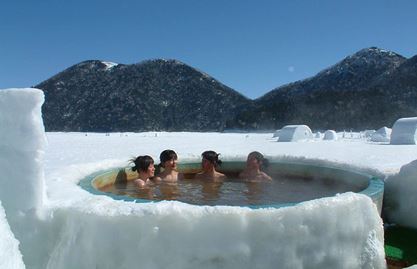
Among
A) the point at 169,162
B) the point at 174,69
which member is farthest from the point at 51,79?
the point at 169,162

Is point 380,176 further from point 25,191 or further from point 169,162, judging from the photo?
point 25,191

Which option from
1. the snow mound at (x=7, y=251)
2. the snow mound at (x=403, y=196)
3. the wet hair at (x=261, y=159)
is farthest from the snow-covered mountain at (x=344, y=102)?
the snow mound at (x=7, y=251)

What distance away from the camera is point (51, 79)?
102 meters

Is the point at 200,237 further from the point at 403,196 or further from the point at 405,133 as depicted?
the point at 405,133

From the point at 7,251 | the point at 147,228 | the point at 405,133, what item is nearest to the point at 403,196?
the point at 147,228

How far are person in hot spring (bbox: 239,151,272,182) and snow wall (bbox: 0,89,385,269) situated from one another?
2.87m

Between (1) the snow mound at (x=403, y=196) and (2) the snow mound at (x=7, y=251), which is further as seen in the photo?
(1) the snow mound at (x=403, y=196)

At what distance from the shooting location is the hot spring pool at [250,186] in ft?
16.0

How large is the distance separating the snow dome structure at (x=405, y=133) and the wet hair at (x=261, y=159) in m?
9.44

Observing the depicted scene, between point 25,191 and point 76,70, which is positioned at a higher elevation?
point 76,70

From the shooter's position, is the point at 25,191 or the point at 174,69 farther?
the point at 174,69

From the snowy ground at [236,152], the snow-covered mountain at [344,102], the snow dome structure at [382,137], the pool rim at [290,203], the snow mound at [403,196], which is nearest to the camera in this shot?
the pool rim at [290,203]

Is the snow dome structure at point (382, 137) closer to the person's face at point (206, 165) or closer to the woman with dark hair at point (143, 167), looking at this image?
the person's face at point (206, 165)

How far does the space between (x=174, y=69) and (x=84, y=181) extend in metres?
Answer: 102
